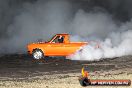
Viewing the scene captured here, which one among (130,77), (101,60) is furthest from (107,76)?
(101,60)

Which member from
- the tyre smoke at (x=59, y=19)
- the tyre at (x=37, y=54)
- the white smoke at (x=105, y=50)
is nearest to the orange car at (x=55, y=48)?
the tyre at (x=37, y=54)

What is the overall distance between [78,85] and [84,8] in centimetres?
2955

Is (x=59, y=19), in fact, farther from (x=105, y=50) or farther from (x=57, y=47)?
(x=105, y=50)

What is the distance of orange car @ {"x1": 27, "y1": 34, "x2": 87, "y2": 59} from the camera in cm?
3102

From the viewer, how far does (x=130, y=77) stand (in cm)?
2080

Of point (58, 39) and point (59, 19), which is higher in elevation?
point (59, 19)

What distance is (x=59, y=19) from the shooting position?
45.5 m

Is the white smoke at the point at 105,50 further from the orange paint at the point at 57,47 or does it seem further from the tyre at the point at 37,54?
the tyre at the point at 37,54

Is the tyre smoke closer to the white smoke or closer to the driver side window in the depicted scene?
the driver side window

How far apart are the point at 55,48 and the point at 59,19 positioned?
14543mm

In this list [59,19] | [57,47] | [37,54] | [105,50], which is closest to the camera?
[105,50]

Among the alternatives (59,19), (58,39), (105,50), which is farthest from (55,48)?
(59,19)

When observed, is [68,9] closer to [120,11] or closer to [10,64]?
[120,11]

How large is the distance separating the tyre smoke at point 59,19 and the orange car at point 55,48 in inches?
349
